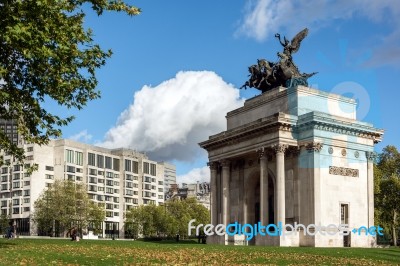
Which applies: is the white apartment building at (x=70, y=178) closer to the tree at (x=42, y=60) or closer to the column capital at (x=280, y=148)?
the column capital at (x=280, y=148)

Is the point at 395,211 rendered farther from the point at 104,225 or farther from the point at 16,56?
the point at 104,225

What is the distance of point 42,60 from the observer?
29469mm

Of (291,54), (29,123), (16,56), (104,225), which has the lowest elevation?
(104,225)

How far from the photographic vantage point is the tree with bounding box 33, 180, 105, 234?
130000mm

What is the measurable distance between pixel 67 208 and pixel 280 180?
8148cm

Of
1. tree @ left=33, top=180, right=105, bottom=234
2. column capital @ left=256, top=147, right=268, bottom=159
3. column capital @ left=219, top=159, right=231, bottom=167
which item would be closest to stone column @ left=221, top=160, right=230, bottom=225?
column capital @ left=219, top=159, right=231, bottom=167

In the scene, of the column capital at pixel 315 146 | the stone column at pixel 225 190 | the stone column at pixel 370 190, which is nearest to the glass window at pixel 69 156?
the stone column at pixel 225 190

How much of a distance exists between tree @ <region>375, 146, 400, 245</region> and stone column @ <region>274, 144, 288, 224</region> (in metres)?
33.6

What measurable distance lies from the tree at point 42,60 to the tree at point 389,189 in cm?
6523

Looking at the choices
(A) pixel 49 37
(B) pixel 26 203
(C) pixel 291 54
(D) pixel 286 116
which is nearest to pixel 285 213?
(D) pixel 286 116

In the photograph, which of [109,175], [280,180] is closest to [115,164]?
[109,175]

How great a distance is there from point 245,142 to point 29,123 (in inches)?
1378

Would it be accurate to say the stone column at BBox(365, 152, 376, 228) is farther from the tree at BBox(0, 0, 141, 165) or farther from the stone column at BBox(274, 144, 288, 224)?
the tree at BBox(0, 0, 141, 165)

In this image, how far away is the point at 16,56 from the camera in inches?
1192
